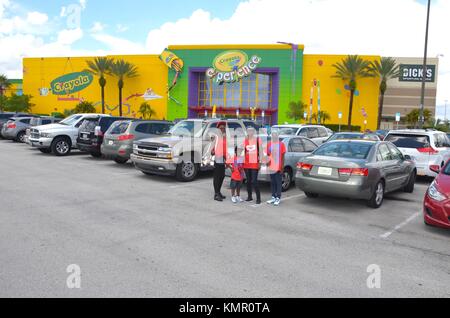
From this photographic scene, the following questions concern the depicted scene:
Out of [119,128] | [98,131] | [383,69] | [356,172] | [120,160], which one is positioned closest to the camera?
[356,172]

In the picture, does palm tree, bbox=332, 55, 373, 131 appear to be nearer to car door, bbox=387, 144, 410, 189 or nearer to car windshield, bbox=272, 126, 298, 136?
car windshield, bbox=272, 126, 298, 136

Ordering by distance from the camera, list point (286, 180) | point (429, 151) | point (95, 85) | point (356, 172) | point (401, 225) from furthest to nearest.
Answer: point (95, 85)
point (429, 151)
point (286, 180)
point (356, 172)
point (401, 225)

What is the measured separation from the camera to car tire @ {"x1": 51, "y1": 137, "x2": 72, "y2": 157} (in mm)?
16828

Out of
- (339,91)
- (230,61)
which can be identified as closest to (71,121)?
(230,61)

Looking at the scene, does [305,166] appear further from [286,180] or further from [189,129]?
[189,129]

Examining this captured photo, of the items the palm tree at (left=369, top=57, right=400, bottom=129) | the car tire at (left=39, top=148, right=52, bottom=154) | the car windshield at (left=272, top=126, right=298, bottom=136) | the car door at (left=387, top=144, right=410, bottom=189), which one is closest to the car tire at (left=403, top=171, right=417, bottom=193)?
the car door at (left=387, top=144, right=410, bottom=189)

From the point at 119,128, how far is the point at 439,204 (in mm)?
10599

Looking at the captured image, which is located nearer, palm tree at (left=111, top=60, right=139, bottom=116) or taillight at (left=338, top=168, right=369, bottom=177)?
taillight at (left=338, top=168, right=369, bottom=177)

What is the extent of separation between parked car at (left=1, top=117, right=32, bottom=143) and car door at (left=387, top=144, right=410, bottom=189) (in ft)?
68.1

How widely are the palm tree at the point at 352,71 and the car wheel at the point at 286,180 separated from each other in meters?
34.1

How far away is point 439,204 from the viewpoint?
6477 millimetres

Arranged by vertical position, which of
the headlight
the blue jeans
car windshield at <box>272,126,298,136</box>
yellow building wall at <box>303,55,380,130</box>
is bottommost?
the blue jeans
